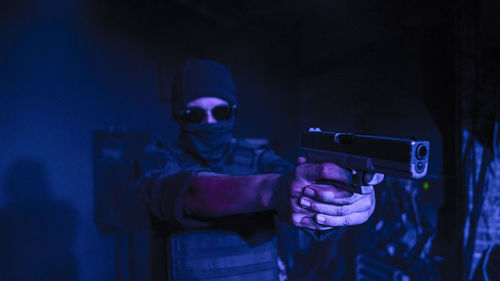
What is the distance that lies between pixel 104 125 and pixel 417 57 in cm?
470

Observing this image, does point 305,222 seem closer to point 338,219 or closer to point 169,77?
point 338,219

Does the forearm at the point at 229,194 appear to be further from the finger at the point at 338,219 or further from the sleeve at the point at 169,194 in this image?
the finger at the point at 338,219

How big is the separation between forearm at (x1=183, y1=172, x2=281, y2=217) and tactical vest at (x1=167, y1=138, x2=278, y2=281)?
474mm

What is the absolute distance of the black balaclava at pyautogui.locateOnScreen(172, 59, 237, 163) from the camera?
6.31 ft

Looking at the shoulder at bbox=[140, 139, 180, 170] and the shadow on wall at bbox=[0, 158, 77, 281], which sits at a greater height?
the shoulder at bbox=[140, 139, 180, 170]

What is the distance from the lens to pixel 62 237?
301cm

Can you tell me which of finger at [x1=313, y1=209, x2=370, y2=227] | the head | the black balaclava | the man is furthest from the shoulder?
finger at [x1=313, y1=209, x2=370, y2=227]

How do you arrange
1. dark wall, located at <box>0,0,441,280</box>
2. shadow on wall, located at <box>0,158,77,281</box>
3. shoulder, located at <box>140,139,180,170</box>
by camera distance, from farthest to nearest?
dark wall, located at <box>0,0,441,280</box>
shadow on wall, located at <box>0,158,77,281</box>
shoulder, located at <box>140,139,180,170</box>

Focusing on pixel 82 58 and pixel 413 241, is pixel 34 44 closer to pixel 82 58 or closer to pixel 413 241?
pixel 82 58

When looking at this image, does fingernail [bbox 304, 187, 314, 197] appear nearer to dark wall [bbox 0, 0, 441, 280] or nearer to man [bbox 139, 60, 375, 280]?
man [bbox 139, 60, 375, 280]

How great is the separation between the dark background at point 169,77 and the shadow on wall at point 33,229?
0.01 metres

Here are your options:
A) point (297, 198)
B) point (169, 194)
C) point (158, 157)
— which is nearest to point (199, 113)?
point (158, 157)

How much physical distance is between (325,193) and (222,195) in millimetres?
458

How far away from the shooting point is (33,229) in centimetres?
279
